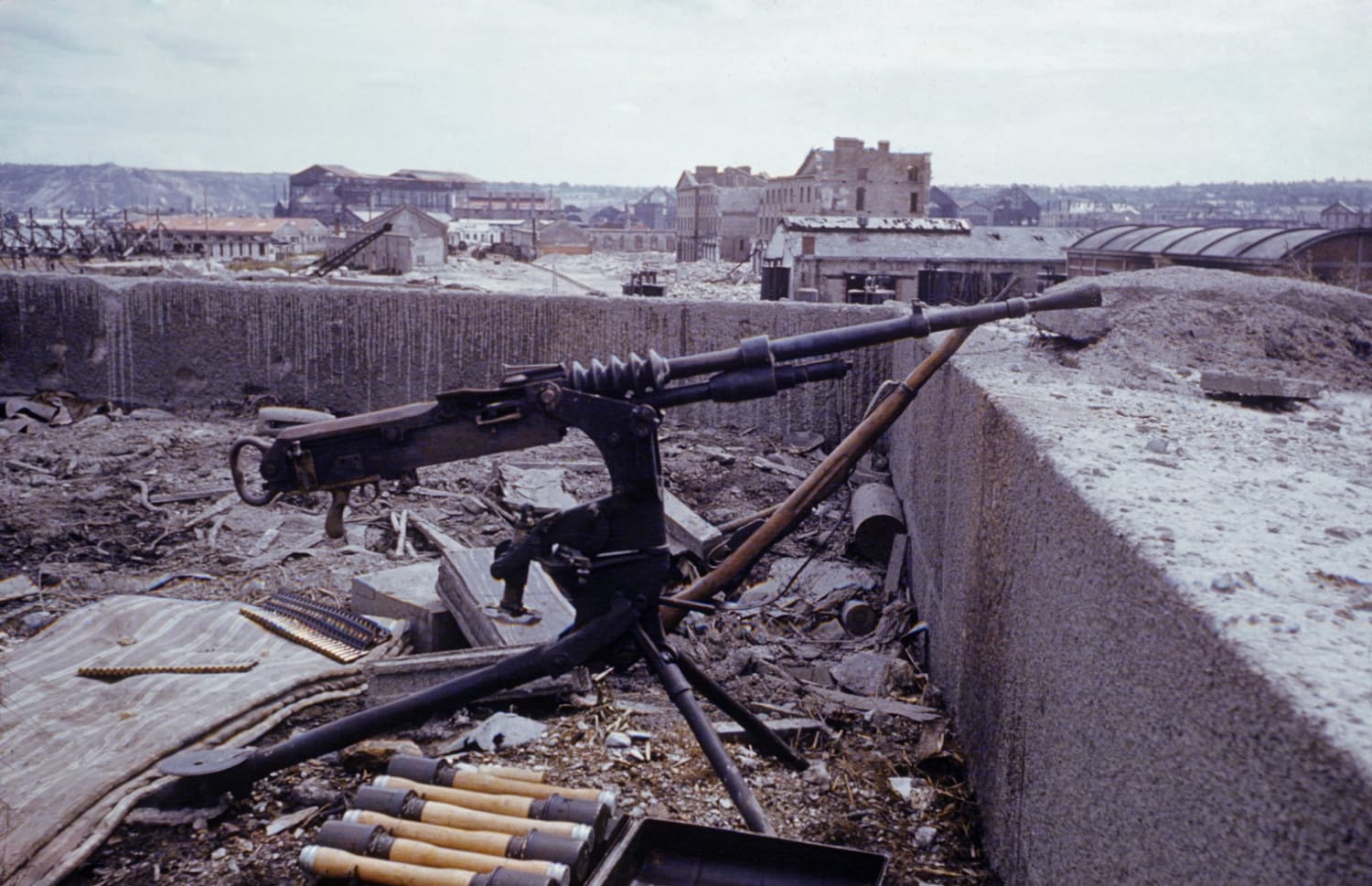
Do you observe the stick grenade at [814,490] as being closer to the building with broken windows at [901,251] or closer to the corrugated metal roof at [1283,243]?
the corrugated metal roof at [1283,243]

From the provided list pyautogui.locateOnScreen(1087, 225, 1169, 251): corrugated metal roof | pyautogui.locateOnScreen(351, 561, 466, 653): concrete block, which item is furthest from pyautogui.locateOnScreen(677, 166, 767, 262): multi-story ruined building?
pyautogui.locateOnScreen(351, 561, 466, 653): concrete block

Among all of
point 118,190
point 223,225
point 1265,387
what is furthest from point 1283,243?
point 118,190

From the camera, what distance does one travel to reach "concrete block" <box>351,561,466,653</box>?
499cm

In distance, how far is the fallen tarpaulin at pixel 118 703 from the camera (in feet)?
11.0

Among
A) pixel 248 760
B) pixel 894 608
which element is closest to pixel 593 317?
pixel 894 608

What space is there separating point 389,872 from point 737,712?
1.29 m

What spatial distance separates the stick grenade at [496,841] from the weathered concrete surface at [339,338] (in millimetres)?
5994

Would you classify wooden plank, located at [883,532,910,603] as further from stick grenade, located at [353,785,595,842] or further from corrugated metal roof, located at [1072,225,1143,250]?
corrugated metal roof, located at [1072,225,1143,250]

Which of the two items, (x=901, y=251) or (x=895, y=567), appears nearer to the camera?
(x=895, y=567)

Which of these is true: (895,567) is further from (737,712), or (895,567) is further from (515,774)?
(515,774)

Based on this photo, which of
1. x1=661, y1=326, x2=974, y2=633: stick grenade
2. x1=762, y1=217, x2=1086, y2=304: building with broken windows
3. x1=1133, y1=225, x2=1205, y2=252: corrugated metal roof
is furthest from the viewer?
x1=762, y1=217, x2=1086, y2=304: building with broken windows

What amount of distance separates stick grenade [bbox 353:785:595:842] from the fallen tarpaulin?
98 cm

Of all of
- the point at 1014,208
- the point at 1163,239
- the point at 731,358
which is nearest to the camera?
the point at 731,358

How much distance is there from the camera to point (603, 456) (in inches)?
135
